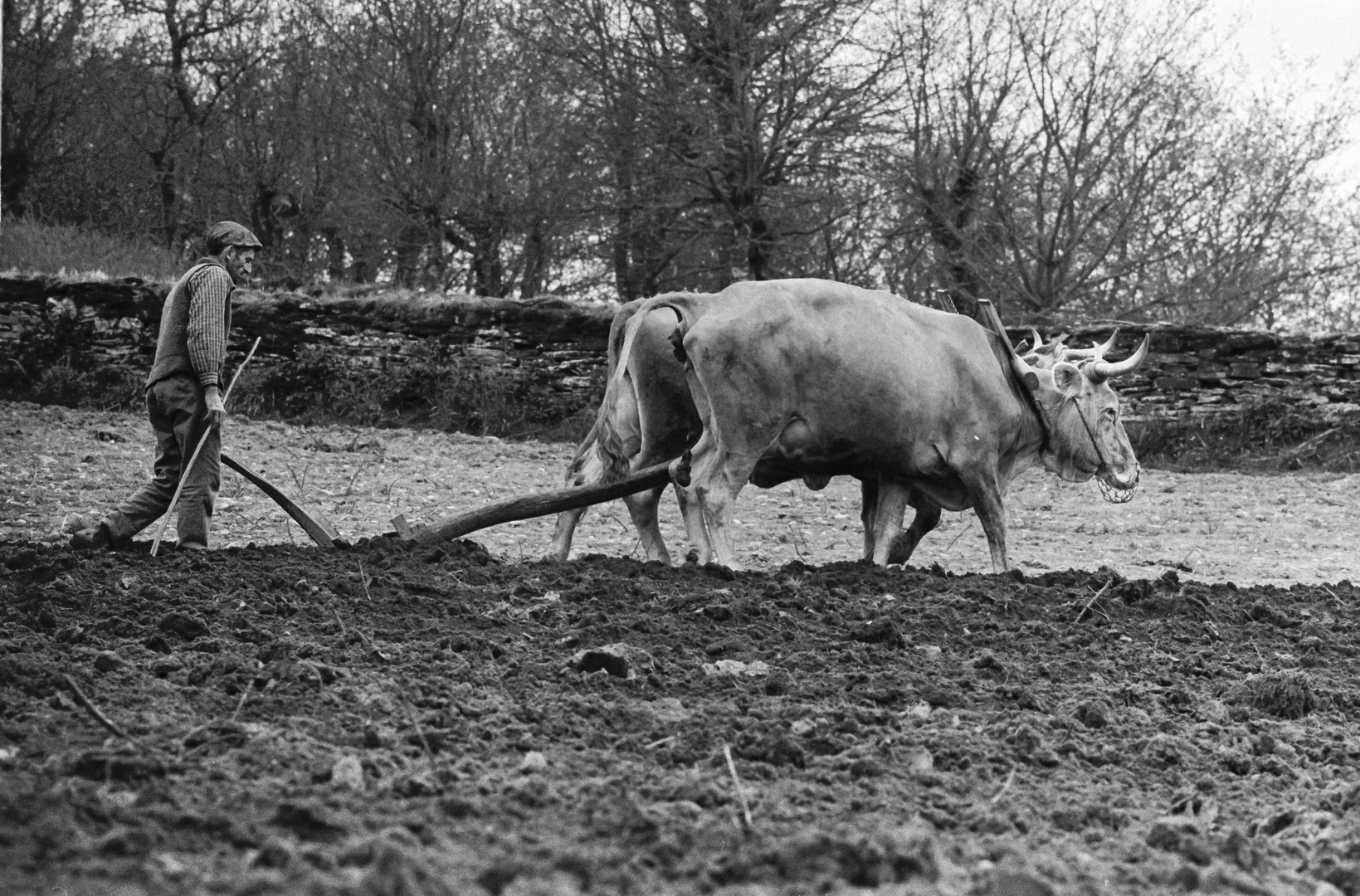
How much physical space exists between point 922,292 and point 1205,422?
5922 mm

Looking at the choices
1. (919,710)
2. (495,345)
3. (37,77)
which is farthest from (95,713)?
(37,77)

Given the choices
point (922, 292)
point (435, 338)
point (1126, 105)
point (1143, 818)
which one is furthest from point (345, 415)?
point (1143, 818)

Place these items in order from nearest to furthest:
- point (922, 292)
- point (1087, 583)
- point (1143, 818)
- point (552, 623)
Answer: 1. point (1143, 818)
2. point (552, 623)
3. point (1087, 583)
4. point (922, 292)

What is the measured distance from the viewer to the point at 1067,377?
9586 millimetres

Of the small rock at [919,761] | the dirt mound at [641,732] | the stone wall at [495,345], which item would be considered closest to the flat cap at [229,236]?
the dirt mound at [641,732]

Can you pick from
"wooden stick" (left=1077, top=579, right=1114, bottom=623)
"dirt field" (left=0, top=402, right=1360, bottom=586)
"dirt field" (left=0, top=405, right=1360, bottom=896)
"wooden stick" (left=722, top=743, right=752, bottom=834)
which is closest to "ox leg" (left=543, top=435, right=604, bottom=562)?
"dirt field" (left=0, top=402, right=1360, bottom=586)

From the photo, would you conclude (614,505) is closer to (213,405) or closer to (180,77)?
(213,405)

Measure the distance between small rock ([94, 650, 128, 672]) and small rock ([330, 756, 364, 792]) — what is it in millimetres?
1383

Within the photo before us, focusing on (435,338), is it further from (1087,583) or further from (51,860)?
(51,860)

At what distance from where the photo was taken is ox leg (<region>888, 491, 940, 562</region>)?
9148 millimetres

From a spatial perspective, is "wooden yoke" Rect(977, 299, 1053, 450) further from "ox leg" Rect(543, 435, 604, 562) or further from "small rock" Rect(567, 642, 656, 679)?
"small rock" Rect(567, 642, 656, 679)

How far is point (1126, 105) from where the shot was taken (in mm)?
21516

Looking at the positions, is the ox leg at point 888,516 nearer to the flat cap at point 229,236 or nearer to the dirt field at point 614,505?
the dirt field at point 614,505

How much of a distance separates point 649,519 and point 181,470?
2.58 m
